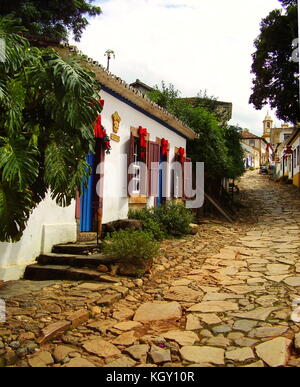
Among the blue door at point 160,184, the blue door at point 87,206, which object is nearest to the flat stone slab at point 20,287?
the blue door at point 87,206

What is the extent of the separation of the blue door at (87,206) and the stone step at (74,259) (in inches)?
47.6

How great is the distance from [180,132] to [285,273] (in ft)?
24.2

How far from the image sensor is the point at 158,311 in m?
4.01

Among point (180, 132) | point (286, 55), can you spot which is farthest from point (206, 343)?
point (286, 55)

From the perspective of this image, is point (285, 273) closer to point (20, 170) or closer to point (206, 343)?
point (206, 343)

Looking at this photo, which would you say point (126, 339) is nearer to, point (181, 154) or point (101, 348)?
point (101, 348)

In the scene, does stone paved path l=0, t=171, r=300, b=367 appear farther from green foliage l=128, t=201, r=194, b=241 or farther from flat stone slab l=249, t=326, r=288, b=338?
green foliage l=128, t=201, r=194, b=241

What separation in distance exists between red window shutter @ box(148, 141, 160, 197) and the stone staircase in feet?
11.9

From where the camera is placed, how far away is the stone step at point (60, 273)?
16.4 ft

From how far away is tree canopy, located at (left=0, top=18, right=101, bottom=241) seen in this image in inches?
125

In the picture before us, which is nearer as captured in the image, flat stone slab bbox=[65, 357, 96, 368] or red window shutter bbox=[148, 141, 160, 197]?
flat stone slab bbox=[65, 357, 96, 368]

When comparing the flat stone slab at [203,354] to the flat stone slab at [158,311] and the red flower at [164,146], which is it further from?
the red flower at [164,146]

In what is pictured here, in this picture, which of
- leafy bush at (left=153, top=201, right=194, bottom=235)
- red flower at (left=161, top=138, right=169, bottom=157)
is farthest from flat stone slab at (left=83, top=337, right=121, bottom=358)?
red flower at (left=161, top=138, right=169, bottom=157)

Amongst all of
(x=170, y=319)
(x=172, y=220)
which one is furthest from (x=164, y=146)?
(x=170, y=319)
